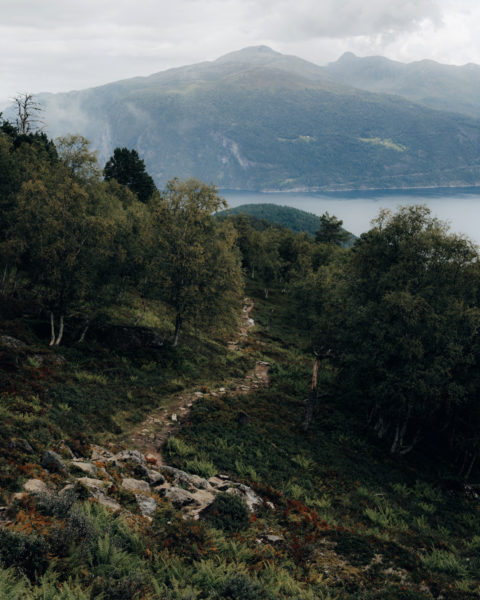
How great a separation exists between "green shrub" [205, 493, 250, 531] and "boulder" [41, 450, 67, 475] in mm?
4964

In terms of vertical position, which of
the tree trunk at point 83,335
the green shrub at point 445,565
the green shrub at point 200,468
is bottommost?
the green shrub at point 445,565

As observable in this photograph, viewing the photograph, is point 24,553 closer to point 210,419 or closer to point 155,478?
point 155,478

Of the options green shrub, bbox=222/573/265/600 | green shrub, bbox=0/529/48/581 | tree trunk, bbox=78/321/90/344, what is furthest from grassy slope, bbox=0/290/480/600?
tree trunk, bbox=78/321/90/344

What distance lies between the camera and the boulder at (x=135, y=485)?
12669mm

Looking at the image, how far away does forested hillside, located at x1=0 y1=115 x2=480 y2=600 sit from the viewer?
9.41m

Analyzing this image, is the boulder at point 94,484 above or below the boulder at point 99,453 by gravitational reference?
above

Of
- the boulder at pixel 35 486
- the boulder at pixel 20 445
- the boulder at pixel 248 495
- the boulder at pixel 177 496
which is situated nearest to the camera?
the boulder at pixel 35 486

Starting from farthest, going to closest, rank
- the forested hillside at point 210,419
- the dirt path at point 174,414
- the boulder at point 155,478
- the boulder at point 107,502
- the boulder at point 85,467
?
1. the dirt path at point 174,414
2. the boulder at point 155,478
3. the boulder at point 85,467
4. the boulder at point 107,502
5. the forested hillside at point 210,419

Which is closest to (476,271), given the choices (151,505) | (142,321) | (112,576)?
(151,505)

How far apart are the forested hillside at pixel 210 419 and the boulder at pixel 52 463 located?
0.06 m

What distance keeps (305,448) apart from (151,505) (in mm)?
12765

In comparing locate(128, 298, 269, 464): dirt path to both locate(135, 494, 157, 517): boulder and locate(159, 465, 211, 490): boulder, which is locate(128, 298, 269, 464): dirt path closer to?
locate(159, 465, 211, 490): boulder

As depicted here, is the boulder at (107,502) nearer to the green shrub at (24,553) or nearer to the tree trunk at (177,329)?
the green shrub at (24,553)

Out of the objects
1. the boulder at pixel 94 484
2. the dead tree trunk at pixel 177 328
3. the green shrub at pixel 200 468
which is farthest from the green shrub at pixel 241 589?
the dead tree trunk at pixel 177 328
